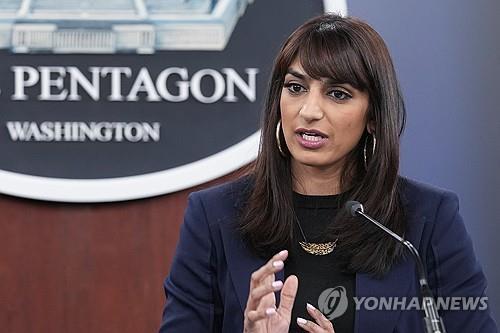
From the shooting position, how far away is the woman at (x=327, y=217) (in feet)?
5.59

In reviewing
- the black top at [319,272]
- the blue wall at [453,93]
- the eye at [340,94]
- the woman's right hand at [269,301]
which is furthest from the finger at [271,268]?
the blue wall at [453,93]

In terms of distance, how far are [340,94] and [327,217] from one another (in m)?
0.22

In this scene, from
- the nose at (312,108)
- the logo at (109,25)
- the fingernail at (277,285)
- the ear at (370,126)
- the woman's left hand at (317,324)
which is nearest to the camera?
the fingernail at (277,285)

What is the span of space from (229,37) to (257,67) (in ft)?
0.30

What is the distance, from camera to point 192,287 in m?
1.73

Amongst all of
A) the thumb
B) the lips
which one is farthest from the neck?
the thumb

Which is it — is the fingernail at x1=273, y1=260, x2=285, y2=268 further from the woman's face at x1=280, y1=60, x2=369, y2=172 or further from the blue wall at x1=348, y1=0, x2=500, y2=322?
the blue wall at x1=348, y1=0, x2=500, y2=322

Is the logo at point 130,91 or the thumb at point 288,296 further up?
the logo at point 130,91

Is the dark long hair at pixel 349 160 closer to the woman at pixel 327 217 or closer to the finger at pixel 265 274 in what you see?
the woman at pixel 327 217

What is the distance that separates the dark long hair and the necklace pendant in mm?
12

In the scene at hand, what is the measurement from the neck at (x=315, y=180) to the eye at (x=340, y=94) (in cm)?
15

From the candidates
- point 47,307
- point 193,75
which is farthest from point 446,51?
point 47,307

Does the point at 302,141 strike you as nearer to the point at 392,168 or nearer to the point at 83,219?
the point at 392,168

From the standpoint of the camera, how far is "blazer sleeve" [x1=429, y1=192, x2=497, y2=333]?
172 centimetres
